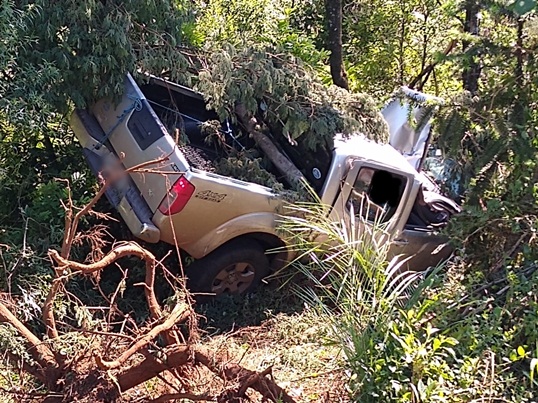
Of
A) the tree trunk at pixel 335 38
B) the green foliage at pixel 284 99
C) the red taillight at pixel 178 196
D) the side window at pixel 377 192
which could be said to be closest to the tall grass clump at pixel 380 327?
the red taillight at pixel 178 196

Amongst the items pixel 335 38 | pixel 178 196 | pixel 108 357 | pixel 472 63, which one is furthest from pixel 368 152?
pixel 335 38

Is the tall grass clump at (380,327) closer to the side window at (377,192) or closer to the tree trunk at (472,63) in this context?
the side window at (377,192)

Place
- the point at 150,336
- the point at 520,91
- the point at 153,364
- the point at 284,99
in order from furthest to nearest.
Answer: the point at 284,99 → the point at 520,91 → the point at 153,364 → the point at 150,336

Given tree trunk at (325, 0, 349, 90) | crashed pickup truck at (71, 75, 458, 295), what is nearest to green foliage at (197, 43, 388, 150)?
crashed pickup truck at (71, 75, 458, 295)

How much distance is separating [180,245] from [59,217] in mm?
1181

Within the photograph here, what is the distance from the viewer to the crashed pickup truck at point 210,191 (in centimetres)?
575

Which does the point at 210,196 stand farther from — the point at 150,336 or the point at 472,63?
the point at 472,63

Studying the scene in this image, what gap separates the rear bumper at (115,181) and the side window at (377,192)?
1911mm

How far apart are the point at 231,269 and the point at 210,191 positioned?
36.7 inches

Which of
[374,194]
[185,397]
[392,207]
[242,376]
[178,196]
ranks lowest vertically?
[185,397]

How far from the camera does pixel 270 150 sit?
262 inches

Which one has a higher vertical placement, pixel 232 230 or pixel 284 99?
pixel 284 99

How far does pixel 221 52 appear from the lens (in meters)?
6.70

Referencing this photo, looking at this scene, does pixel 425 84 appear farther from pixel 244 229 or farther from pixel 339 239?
pixel 339 239
